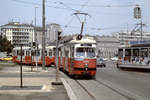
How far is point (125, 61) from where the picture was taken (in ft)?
107

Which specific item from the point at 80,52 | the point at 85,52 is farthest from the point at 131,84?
the point at 80,52

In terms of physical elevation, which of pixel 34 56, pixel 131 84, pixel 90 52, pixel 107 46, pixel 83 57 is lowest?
pixel 131 84

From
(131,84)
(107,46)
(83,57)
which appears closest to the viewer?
(131,84)

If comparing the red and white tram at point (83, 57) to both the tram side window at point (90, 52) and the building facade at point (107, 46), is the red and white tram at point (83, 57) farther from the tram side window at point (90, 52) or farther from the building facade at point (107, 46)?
the building facade at point (107, 46)

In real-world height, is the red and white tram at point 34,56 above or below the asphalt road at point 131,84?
above

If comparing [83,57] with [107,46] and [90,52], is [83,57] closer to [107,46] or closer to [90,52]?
[90,52]

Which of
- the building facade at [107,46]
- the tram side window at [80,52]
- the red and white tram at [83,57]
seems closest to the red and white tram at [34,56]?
the red and white tram at [83,57]

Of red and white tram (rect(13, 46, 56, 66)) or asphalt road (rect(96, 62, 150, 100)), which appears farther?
red and white tram (rect(13, 46, 56, 66))

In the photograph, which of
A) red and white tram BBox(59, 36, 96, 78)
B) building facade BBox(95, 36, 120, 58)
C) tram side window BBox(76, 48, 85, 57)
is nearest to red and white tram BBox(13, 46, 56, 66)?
red and white tram BBox(59, 36, 96, 78)

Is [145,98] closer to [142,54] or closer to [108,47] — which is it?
[142,54]

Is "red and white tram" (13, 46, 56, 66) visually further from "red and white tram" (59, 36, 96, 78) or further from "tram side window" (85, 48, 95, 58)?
"tram side window" (85, 48, 95, 58)

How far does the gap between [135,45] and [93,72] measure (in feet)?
41.1

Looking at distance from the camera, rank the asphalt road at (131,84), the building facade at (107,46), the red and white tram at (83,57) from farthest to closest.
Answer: the building facade at (107,46)
the red and white tram at (83,57)
the asphalt road at (131,84)

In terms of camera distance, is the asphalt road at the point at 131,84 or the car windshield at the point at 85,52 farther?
the car windshield at the point at 85,52
